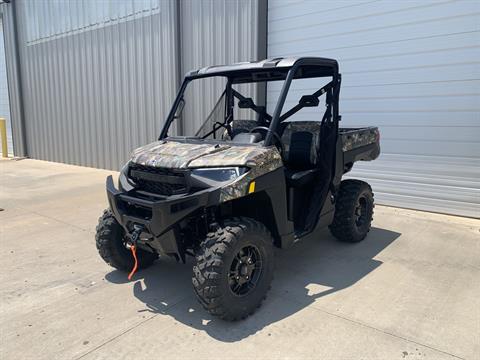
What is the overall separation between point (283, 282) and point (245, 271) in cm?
73

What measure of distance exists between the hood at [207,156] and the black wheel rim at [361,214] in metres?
1.92

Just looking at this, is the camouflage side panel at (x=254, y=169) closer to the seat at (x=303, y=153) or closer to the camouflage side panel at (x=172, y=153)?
the camouflage side panel at (x=172, y=153)

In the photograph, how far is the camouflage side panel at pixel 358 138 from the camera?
4.33 meters

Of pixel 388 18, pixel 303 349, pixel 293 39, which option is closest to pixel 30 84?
pixel 293 39

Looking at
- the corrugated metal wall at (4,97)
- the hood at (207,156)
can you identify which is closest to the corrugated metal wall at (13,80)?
the corrugated metal wall at (4,97)

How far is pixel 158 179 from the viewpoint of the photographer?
127 inches

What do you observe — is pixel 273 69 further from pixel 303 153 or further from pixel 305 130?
pixel 305 130

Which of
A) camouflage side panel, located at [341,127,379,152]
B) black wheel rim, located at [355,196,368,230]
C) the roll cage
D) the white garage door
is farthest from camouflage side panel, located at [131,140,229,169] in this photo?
the white garage door

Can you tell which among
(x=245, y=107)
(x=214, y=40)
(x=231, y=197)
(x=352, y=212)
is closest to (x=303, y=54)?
(x=214, y=40)

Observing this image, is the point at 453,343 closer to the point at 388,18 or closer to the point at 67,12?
the point at 388,18

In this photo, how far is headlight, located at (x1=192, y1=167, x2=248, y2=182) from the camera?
9.80 ft

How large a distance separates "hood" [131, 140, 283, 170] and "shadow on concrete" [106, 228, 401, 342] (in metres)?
1.15

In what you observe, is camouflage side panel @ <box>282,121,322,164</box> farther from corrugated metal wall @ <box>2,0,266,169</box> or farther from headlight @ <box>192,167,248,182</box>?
corrugated metal wall @ <box>2,0,266,169</box>

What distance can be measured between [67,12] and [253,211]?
10.5 meters
